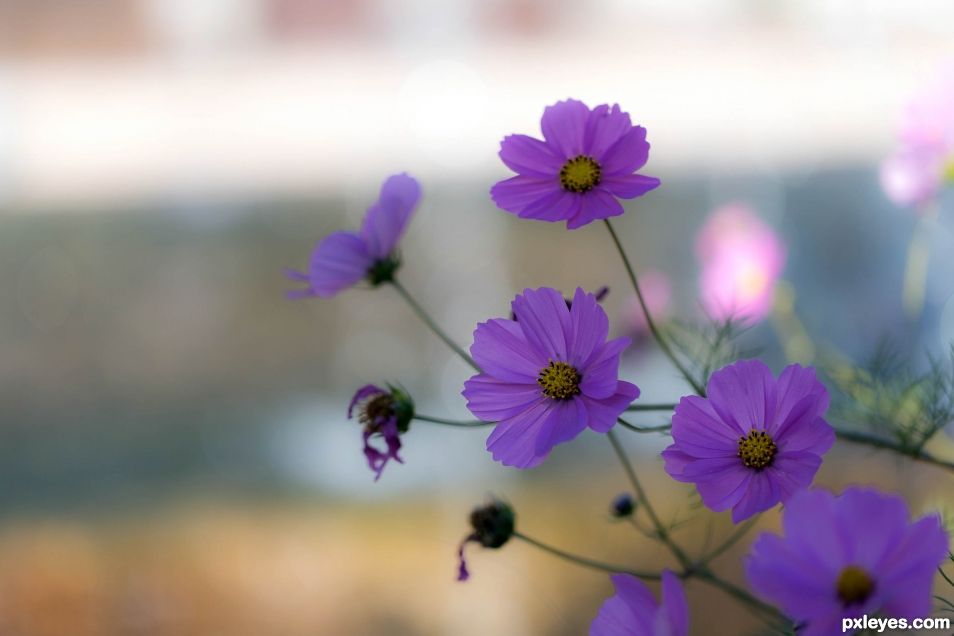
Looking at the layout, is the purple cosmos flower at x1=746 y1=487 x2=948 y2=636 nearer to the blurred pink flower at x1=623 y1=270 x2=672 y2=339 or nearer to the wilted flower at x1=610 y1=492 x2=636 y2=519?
the wilted flower at x1=610 y1=492 x2=636 y2=519

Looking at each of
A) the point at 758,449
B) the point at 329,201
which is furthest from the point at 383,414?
the point at 329,201

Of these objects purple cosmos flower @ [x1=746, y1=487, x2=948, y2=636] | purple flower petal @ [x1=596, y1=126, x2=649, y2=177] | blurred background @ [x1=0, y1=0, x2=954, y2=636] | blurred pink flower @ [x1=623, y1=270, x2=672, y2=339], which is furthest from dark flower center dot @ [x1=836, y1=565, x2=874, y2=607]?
blurred background @ [x1=0, y1=0, x2=954, y2=636]

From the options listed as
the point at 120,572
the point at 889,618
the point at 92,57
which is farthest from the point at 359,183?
the point at 889,618

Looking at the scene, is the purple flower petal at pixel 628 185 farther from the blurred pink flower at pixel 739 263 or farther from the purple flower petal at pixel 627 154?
the blurred pink flower at pixel 739 263

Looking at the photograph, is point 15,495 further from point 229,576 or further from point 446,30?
point 446,30

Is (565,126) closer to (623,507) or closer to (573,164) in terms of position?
(573,164)
